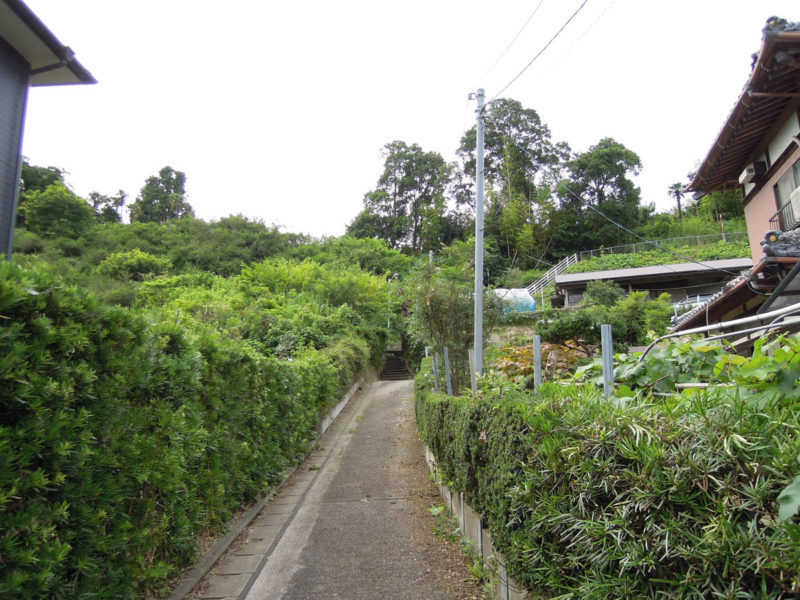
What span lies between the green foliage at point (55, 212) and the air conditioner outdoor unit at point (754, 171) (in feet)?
128

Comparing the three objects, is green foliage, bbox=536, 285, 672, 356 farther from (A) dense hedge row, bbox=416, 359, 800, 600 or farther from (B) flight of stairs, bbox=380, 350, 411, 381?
(B) flight of stairs, bbox=380, 350, 411, 381

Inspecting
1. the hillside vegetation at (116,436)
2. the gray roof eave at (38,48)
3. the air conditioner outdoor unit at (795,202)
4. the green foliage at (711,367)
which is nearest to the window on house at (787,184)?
the air conditioner outdoor unit at (795,202)

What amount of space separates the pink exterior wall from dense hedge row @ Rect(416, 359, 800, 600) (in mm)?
7614

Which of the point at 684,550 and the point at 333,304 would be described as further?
the point at 333,304

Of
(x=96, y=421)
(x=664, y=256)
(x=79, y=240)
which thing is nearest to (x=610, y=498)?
(x=96, y=421)

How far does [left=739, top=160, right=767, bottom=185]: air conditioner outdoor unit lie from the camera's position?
884 cm

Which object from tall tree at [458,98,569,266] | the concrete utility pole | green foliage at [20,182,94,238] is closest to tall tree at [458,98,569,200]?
tall tree at [458,98,569,266]

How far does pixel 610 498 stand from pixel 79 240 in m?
40.2

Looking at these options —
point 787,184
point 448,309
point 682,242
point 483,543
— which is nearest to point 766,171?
point 787,184

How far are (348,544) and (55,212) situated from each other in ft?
125

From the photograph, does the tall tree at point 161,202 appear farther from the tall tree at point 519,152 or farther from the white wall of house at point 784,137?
the white wall of house at point 784,137

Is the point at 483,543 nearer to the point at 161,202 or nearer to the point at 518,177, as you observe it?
the point at 518,177

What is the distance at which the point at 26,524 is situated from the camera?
207cm

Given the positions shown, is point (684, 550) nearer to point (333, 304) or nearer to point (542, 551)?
point (542, 551)
